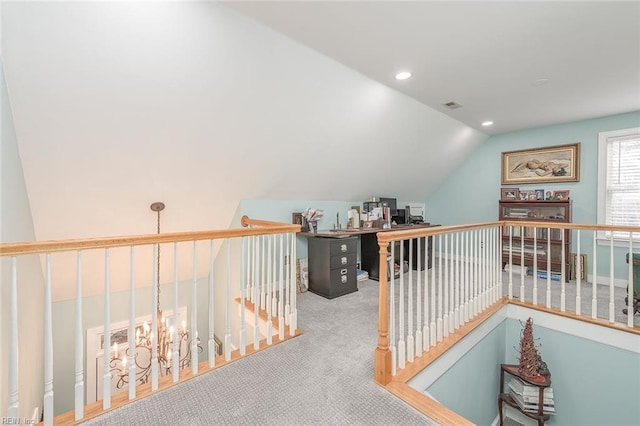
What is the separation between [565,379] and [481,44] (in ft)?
11.6

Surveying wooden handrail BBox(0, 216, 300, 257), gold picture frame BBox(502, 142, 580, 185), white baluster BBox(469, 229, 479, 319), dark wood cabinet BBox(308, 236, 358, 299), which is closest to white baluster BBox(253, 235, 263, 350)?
wooden handrail BBox(0, 216, 300, 257)

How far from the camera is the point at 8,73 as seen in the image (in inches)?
67.7

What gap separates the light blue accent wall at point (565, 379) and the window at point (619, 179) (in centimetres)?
216

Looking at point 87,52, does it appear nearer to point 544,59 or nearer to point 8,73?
point 8,73

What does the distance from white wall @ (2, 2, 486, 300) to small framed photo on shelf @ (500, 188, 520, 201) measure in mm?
2225

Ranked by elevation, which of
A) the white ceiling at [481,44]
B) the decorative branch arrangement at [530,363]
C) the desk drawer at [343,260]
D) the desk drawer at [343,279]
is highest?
the white ceiling at [481,44]

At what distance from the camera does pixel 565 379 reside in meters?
3.02

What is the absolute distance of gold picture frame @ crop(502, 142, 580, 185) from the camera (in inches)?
170

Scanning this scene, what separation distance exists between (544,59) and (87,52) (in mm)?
3656

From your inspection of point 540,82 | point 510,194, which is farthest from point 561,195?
point 540,82

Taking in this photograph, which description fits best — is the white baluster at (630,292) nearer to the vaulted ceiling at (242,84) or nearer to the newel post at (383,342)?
the vaulted ceiling at (242,84)

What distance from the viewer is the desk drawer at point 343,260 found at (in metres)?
3.54

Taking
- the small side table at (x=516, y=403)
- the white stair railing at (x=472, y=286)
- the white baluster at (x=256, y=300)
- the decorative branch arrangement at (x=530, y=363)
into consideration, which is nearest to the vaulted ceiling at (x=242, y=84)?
the white baluster at (x=256, y=300)

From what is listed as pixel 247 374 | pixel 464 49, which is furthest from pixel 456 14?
pixel 247 374
